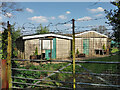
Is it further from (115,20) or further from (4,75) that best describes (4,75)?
(115,20)

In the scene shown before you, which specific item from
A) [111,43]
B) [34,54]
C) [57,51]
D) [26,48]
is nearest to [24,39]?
[26,48]

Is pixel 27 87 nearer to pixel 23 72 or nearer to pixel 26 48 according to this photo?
pixel 23 72

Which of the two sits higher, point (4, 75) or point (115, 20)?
point (115, 20)

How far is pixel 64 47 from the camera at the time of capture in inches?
549

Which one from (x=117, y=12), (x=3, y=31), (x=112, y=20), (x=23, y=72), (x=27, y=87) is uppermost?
(x=117, y=12)

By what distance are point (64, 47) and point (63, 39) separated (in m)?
0.98

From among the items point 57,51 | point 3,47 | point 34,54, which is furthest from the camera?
point 57,51

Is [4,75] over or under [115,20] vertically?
under

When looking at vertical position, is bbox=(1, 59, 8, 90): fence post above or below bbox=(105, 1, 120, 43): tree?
below

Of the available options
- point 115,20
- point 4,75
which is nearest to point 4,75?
point 4,75

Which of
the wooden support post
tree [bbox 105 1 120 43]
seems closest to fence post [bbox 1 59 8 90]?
the wooden support post

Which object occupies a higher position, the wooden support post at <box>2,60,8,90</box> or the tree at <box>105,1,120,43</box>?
the tree at <box>105,1,120,43</box>

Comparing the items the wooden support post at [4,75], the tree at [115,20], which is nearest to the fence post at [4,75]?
the wooden support post at [4,75]

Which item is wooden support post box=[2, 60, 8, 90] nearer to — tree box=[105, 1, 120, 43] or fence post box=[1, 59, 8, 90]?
fence post box=[1, 59, 8, 90]
